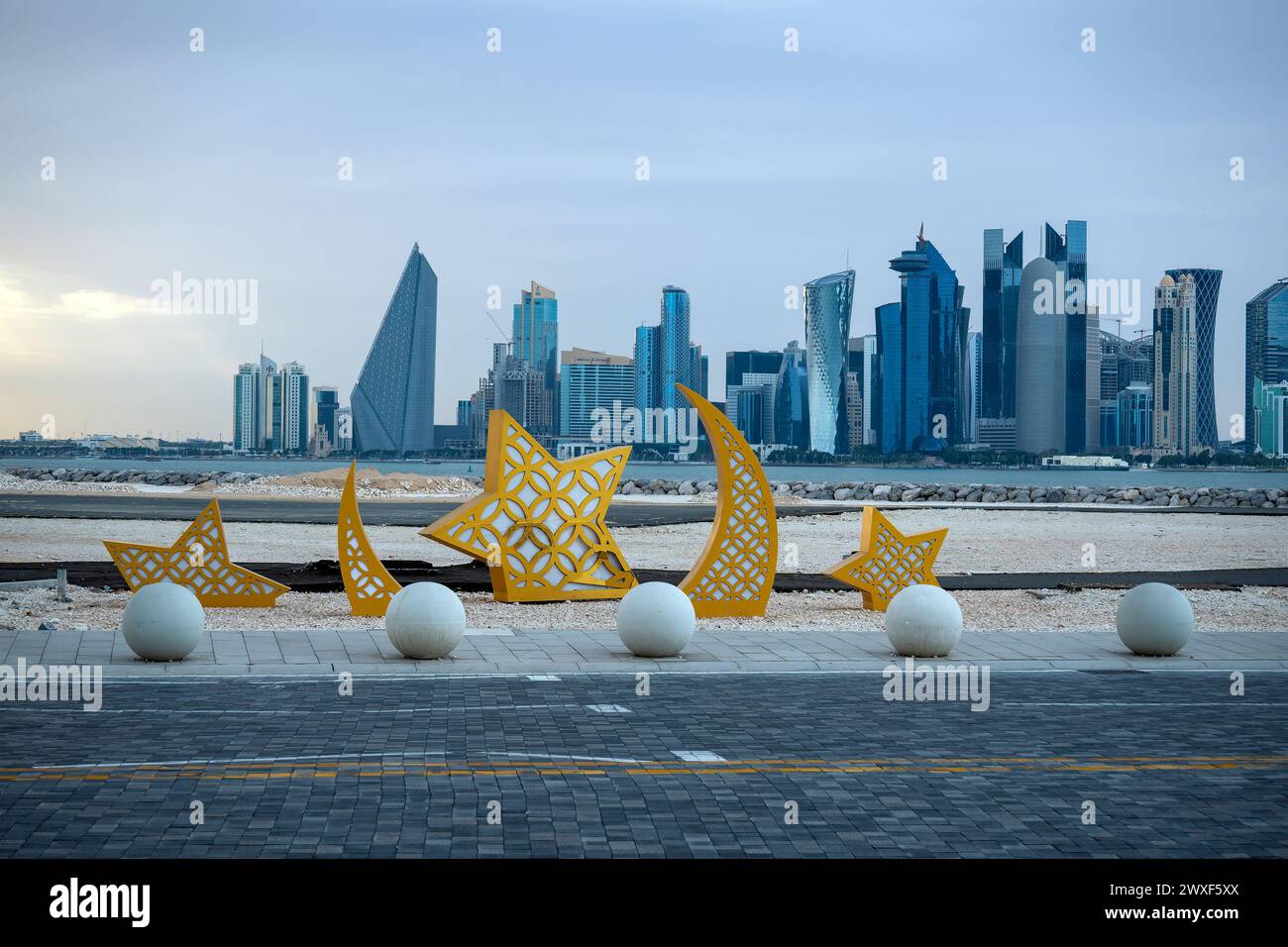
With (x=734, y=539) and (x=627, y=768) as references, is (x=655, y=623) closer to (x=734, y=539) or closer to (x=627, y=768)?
(x=734, y=539)

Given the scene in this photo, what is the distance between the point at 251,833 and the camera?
7.39 meters

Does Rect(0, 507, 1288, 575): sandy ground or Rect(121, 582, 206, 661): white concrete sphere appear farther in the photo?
Rect(0, 507, 1288, 575): sandy ground

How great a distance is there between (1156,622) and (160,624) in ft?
36.4

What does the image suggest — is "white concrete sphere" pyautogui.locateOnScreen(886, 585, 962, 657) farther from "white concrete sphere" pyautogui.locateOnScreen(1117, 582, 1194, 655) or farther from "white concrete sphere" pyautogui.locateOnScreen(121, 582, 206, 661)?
"white concrete sphere" pyautogui.locateOnScreen(121, 582, 206, 661)

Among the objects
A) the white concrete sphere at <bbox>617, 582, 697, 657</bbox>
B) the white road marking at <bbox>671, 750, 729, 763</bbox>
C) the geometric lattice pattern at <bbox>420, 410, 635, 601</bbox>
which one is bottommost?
the white road marking at <bbox>671, 750, 729, 763</bbox>

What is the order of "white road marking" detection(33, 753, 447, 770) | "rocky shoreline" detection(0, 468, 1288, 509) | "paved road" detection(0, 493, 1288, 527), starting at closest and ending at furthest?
"white road marking" detection(33, 753, 447, 770)
"paved road" detection(0, 493, 1288, 527)
"rocky shoreline" detection(0, 468, 1288, 509)

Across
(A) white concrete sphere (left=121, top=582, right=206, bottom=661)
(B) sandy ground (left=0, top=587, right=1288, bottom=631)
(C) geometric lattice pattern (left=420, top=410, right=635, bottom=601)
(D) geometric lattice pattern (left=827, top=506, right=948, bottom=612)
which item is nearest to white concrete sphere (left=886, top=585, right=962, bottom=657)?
(B) sandy ground (left=0, top=587, right=1288, bottom=631)

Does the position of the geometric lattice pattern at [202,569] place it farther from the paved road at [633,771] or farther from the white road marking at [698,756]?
the white road marking at [698,756]

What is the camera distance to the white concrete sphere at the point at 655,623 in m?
15.1

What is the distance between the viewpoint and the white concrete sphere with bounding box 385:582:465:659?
1466cm

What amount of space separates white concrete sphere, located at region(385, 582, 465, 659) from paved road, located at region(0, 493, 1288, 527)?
26608 mm

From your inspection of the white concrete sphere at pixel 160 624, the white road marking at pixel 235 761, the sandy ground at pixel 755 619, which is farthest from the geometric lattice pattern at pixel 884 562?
the white road marking at pixel 235 761
